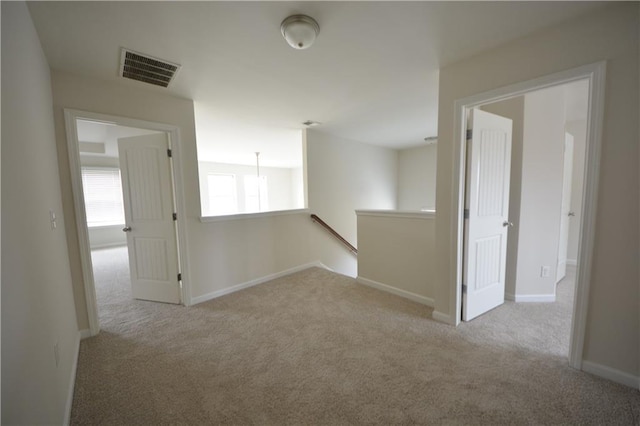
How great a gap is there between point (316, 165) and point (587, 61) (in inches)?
130

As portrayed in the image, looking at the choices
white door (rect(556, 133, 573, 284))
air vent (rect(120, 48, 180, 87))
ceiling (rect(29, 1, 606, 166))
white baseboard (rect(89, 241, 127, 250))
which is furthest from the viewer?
white baseboard (rect(89, 241, 127, 250))

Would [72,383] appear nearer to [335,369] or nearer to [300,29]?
[335,369]

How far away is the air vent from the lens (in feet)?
6.42

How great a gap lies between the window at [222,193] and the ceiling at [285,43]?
18.1ft

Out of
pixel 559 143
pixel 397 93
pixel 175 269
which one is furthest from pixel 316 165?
pixel 559 143

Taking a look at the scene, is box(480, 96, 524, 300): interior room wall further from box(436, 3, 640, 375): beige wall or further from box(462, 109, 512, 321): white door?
box(436, 3, 640, 375): beige wall

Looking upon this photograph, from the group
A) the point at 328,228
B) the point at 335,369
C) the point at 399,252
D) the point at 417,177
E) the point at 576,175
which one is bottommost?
the point at 335,369

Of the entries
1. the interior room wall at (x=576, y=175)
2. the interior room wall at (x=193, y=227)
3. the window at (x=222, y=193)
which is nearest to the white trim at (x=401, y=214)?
the interior room wall at (x=193, y=227)

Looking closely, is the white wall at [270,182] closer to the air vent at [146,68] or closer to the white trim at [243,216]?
the white trim at [243,216]

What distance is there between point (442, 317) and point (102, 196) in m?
8.17

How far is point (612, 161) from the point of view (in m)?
1.54

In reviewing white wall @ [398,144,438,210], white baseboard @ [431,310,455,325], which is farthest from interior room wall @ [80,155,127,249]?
white baseboard @ [431,310,455,325]

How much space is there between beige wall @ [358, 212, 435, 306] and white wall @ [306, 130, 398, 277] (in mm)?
1183

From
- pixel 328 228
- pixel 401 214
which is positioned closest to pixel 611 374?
pixel 401 214
